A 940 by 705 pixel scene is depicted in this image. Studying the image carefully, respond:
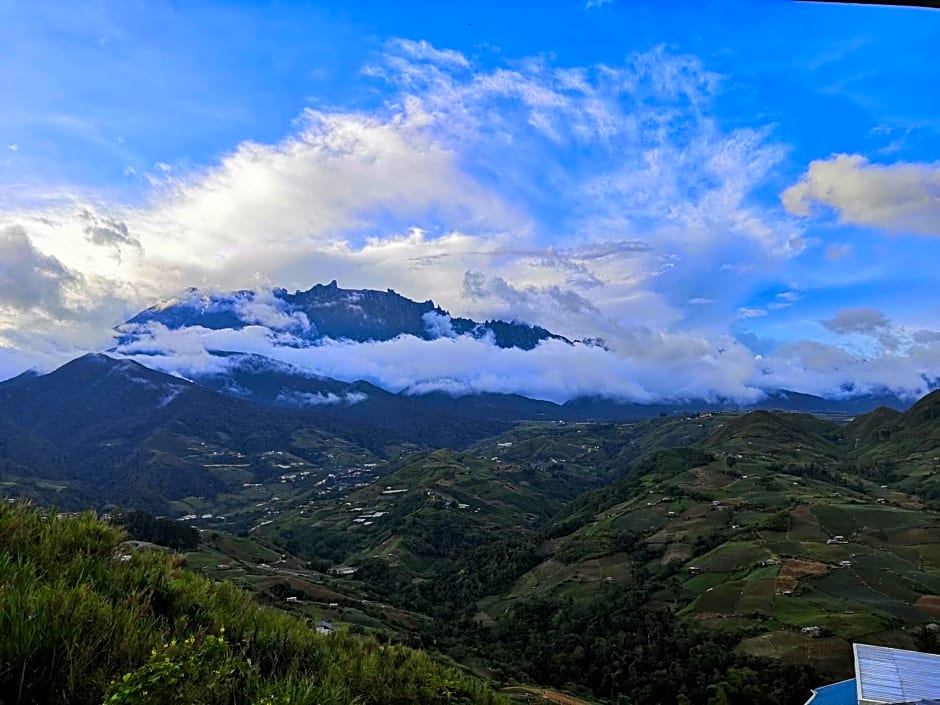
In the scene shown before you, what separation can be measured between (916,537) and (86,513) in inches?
5616

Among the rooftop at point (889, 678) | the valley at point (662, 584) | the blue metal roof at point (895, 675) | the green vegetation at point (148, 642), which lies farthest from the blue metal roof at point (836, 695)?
the green vegetation at point (148, 642)

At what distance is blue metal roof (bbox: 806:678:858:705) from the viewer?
51156 mm

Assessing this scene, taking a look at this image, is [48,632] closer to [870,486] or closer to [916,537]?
[916,537]

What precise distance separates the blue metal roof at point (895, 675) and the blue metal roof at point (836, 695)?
14.2 feet

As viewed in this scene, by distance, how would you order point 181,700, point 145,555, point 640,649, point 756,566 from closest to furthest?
point 181,700 → point 145,555 → point 640,649 → point 756,566

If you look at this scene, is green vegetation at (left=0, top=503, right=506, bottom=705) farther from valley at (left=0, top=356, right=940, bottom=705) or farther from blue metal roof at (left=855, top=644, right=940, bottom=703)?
blue metal roof at (left=855, top=644, right=940, bottom=703)

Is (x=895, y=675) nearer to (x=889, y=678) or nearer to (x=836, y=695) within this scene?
(x=889, y=678)

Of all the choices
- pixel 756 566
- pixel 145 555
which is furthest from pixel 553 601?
pixel 145 555

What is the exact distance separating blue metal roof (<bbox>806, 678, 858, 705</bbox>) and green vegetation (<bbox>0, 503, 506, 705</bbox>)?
59.4 metres

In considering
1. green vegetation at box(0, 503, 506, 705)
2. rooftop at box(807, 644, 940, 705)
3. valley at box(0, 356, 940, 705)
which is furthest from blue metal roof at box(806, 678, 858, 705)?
green vegetation at box(0, 503, 506, 705)

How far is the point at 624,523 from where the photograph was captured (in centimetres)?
15362

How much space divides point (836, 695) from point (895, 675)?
37.0 feet

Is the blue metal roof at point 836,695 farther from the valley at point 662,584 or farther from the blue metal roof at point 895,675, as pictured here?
the valley at point 662,584

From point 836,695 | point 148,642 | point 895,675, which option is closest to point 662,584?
point 836,695
